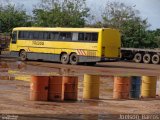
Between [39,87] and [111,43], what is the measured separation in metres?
21.6

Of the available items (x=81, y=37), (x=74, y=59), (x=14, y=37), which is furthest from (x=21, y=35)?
(x=81, y=37)

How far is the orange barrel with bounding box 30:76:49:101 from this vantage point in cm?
1435

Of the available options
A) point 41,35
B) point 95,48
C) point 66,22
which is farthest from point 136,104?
point 66,22

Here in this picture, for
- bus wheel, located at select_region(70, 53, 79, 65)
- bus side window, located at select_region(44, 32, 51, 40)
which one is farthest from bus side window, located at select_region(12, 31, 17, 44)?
bus wheel, located at select_region(70, 53, 79, 65)

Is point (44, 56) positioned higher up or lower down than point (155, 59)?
higher up

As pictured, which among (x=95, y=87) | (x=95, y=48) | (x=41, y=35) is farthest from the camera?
(x=41, y=35)

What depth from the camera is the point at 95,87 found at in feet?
51.6

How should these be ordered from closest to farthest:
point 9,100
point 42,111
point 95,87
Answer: point 42,111 → point 9,100 → point 95,87

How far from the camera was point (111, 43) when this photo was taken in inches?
1403

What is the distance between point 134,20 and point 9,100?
55.3 meters

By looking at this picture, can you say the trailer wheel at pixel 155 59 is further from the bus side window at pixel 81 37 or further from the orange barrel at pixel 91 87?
the orange barrel at pixel 91 87

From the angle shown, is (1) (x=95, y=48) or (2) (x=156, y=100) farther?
(1) (x=95, y=48)

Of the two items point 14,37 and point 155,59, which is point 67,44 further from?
point 155,59

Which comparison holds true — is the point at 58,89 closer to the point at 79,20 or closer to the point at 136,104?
the point at 136,104
